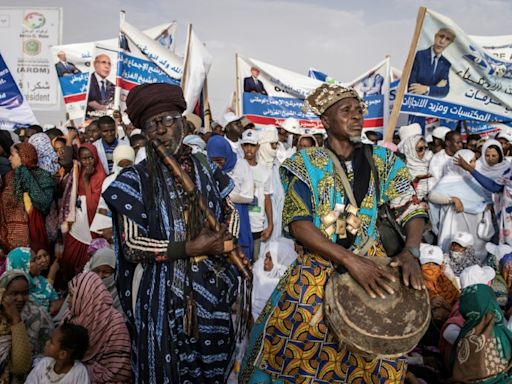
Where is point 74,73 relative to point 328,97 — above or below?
above

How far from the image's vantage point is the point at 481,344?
368 cm

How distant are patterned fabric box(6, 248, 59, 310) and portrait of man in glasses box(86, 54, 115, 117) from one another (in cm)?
609

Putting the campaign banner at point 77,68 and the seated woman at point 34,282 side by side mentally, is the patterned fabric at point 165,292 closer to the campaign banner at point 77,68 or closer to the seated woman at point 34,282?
the seated woman at point 34,282

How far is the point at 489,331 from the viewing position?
365 centimetres

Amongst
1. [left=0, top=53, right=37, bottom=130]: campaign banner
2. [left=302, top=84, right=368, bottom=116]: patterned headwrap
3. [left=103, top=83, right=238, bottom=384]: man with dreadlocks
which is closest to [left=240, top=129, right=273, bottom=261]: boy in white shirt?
[left=0, top=53, right=37, bottom=130]: campaign banner

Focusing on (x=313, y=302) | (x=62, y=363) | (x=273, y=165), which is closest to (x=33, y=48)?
(x=273, y=165)

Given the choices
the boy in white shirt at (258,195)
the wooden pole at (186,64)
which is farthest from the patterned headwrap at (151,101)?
the wooden pole at (186,64)

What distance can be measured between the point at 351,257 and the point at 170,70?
28.7 ft

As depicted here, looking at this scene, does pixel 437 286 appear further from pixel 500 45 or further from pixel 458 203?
pixel 500 45

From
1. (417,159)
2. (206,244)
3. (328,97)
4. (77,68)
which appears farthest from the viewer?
(77,68)

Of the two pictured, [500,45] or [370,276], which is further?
[500,45]

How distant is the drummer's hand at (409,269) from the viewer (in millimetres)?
2616

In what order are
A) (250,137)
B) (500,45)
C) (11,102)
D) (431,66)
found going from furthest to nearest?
1. (500,45)
2. (431,66)
3. (11,102)
4. (250,137)

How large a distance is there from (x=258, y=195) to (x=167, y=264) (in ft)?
15.5
